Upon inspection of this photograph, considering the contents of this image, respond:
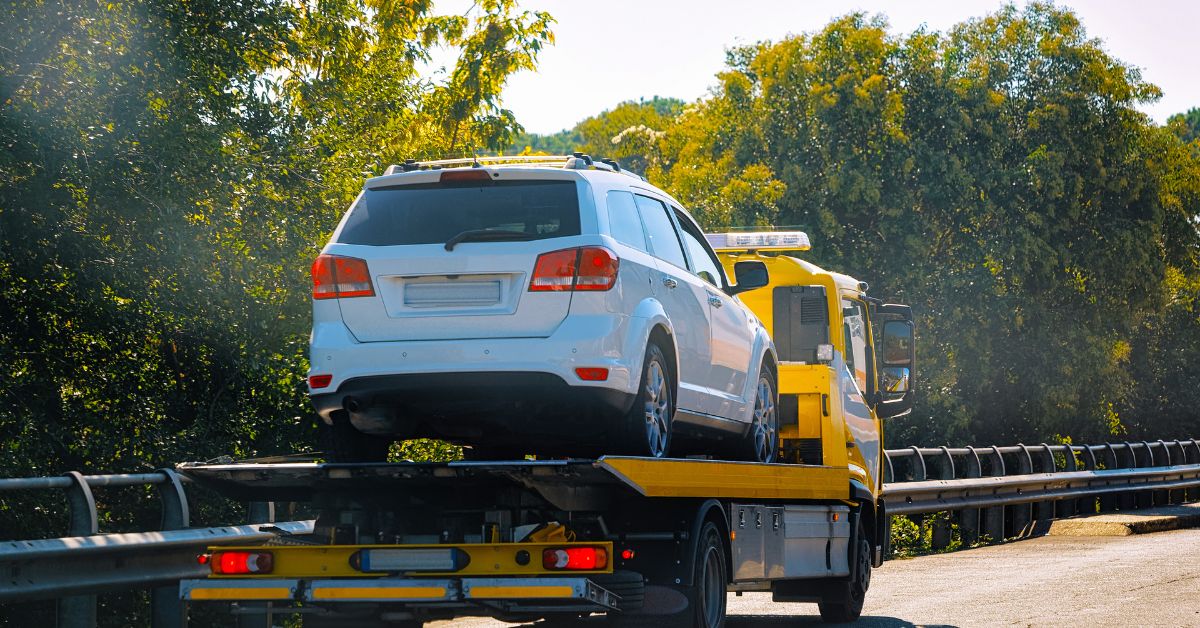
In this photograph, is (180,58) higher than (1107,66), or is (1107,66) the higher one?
(1107,66)

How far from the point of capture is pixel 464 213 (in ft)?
26.0

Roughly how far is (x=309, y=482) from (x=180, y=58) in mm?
7402

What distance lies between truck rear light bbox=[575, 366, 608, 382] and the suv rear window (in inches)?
26.5

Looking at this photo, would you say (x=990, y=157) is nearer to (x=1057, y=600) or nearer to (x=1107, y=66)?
(x=1107, y=66)

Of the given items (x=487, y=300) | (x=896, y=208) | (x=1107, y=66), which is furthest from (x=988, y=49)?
(x=487, y=300)

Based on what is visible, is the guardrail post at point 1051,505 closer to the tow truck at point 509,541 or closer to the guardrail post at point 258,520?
the tow truck at point 509,541

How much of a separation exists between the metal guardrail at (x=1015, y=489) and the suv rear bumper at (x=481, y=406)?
865 centimetres

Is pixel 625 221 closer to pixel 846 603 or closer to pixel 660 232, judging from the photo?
pixel 660 232

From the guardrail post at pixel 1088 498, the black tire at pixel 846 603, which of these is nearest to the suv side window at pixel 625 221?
the black tire at pixel 846 603

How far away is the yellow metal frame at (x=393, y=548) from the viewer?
6.94 m

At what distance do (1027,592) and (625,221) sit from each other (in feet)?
19.1

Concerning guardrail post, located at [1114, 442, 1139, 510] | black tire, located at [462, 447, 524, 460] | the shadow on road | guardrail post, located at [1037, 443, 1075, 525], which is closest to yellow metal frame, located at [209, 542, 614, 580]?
black tire, located at [462, 447, 524, 460]

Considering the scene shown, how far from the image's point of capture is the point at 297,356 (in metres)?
15.3

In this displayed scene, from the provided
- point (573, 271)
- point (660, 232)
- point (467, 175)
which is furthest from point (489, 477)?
point (660, 232)
